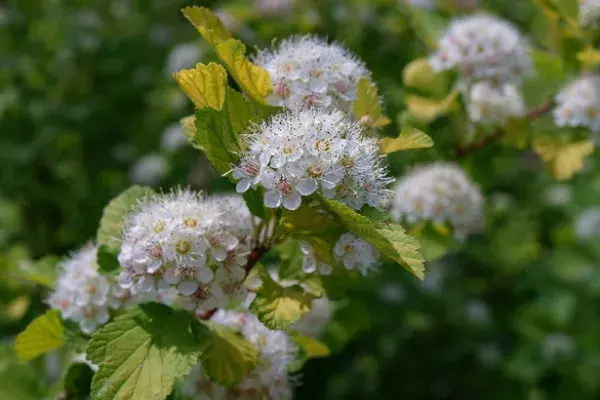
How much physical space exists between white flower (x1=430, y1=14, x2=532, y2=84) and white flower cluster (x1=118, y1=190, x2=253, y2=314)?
0.99 metres

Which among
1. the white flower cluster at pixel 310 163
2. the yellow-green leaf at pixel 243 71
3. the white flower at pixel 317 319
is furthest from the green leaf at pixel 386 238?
the white flower at pixel 317 319

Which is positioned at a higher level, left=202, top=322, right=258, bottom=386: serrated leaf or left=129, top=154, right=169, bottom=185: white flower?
left=202, top=322, right=258, bottom=386: serrated leaf

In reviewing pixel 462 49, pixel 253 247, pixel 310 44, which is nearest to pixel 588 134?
pixel 462 49

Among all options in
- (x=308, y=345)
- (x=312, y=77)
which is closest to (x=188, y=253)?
(x=312, y=77)

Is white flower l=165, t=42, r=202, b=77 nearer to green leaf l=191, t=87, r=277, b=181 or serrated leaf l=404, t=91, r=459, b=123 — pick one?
serrated leaf l=404, t=91, r=459, b=123

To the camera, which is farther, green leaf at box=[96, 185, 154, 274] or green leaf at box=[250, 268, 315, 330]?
green leaf at box=[96, 185, 154, 274]

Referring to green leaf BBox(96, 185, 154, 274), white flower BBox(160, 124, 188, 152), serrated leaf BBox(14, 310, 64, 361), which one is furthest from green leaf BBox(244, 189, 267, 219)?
white flower BBox(160, 124, 188, 152)

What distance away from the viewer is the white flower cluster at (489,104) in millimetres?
2033

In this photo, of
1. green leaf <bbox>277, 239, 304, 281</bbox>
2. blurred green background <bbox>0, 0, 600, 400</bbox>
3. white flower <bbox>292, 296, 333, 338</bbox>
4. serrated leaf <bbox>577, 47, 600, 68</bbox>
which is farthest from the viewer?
blurred green background <bbox>0, 0, 600, 400</bbox>

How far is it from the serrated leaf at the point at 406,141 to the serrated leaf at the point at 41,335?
80 cm

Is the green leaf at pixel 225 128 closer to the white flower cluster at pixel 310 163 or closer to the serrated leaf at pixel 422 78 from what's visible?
the white flower cluster at pixel 310 163

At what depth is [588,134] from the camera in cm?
223

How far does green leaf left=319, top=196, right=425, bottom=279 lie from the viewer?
1.12 m

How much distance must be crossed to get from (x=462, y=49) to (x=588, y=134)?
0.52 m
